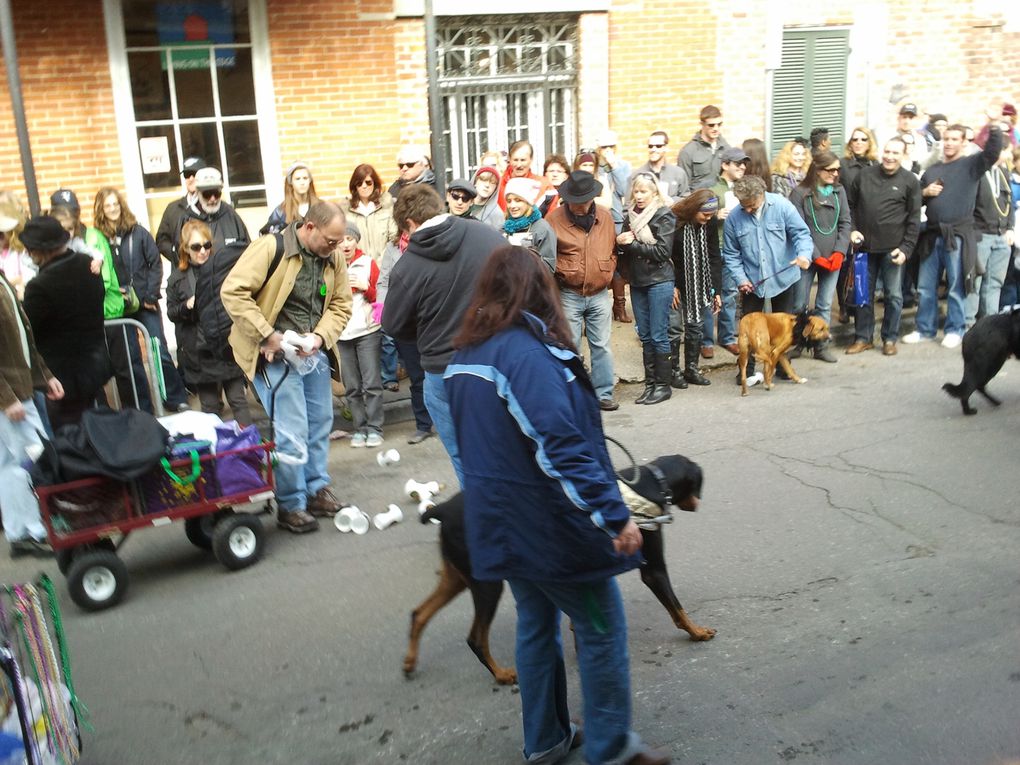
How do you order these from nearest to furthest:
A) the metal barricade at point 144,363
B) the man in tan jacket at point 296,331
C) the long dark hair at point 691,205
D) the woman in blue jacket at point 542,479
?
the woman in blue jacket at point 542,479
the man in tan jacket at point 296,331
the metal barricade at point 144,363
the long dark hair at point 691,205

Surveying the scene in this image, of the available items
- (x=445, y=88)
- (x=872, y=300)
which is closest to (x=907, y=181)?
Answer: (x=872, y=300)

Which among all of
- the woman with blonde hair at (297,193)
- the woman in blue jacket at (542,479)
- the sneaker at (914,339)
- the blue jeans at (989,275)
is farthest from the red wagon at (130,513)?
the blue jeans at (989,275)

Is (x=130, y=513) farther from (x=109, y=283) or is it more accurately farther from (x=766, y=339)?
(x=766, y=339)

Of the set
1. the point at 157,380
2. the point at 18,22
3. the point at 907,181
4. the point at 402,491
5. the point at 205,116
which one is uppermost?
the point at 18,22

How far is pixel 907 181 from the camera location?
10406mm

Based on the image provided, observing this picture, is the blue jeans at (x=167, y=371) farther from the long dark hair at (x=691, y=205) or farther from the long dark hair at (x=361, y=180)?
the long dark hair at (x=691, y=205)

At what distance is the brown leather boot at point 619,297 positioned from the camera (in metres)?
9.39

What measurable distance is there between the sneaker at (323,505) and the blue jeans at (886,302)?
6127mm

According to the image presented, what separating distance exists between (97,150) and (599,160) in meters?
4.93

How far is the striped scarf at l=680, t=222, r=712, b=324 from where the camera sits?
31.6 ft

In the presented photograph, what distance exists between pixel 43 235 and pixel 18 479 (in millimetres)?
1447

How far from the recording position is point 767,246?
9633mm

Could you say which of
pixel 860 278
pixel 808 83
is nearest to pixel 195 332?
pixel 860 278

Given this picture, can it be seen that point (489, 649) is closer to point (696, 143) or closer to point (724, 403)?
point (724, 403)
